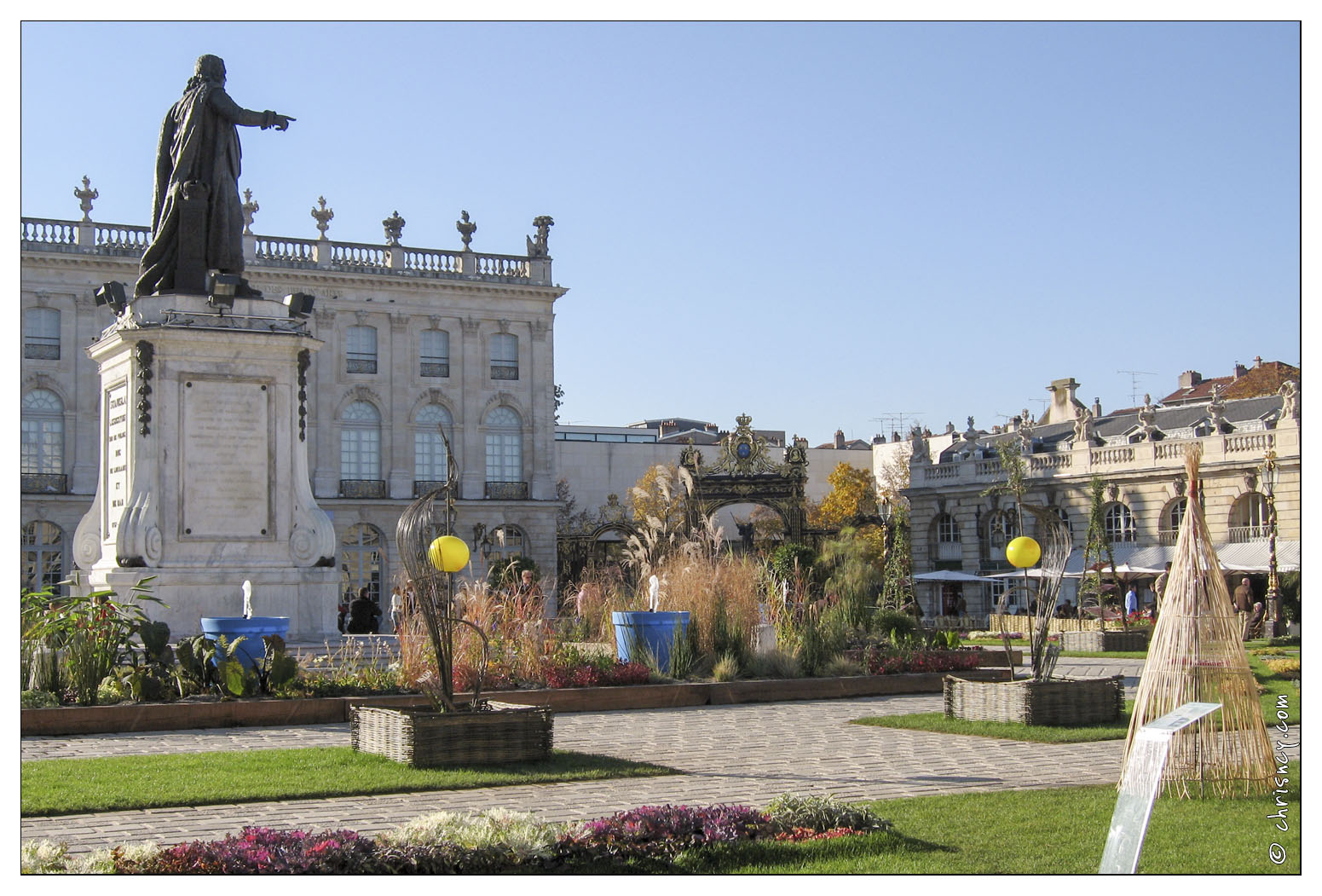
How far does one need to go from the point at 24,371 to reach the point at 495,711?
45.5 m

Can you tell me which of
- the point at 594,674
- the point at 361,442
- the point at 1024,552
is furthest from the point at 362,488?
the point at 1024,552

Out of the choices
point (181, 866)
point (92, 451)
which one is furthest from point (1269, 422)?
point (181, 866)

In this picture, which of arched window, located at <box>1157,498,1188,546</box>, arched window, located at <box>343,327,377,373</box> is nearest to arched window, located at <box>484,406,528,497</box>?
arched window, located at <box>343,327,377,373</box>

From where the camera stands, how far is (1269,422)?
49.2 m

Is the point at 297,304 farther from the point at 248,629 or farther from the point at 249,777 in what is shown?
the point at 249,777

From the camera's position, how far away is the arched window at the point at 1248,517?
48.2 m

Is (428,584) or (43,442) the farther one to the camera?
Answer: (43,442)

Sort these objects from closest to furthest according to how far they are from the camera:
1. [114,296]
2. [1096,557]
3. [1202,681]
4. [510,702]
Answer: [1202,681]
[510,702]
[114,296]
[1096,557]

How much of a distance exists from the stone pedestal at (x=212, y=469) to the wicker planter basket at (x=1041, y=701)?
761 centimetres

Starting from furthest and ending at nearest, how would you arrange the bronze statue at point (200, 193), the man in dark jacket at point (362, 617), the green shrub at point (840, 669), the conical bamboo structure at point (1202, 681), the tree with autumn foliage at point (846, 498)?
1. the tree with autumn foliage at point (846, 498)
2. the man in dark jacket at point (362, 617)
3. the bronze statue at point (200, 193)
4. the green shrub at point (840, 669)
5. the conical bamboo structure at point (1202, 681)

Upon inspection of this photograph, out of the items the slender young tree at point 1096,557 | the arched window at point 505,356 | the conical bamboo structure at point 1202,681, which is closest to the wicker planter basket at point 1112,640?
the slender young tree at point 1096,557

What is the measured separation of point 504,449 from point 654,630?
138ft

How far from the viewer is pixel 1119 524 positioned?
2116 inches

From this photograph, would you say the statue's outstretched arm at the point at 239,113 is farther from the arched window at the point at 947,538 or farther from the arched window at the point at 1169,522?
the arched window at the point at 947,538
